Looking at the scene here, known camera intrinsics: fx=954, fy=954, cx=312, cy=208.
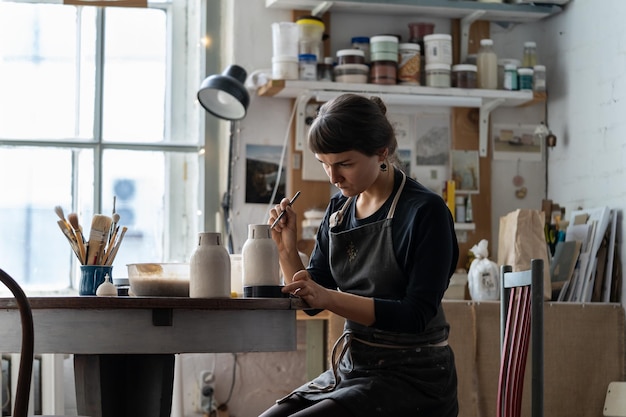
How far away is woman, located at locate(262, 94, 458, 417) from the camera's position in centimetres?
223

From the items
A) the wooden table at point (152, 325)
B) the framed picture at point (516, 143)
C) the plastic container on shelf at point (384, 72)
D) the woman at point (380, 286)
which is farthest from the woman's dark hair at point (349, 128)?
the framed picture at point (516, 143)

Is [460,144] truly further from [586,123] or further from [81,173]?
[81,173]

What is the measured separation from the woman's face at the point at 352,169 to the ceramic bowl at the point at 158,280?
1.47 feet

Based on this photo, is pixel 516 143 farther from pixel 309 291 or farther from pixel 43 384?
pixel 309 291

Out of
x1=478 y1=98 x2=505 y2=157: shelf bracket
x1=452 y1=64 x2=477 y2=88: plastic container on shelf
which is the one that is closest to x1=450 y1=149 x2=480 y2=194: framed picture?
x1=478 y1=98 x2=505 y2=157: shelf bracket

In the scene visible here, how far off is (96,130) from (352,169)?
2507 millimetres

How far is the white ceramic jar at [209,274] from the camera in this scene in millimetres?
2305

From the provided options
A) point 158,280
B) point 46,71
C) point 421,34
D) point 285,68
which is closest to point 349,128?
point 158,280

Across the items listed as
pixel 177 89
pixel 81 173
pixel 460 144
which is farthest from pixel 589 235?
pixel 81 173

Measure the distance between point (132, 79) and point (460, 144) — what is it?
1654mm

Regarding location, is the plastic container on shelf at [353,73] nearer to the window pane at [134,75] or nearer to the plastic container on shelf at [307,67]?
the plastic container on shelf at [307,67]

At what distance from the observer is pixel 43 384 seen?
4.19 m

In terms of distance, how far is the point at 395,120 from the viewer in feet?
15.5

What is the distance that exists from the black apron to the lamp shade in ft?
5.69
